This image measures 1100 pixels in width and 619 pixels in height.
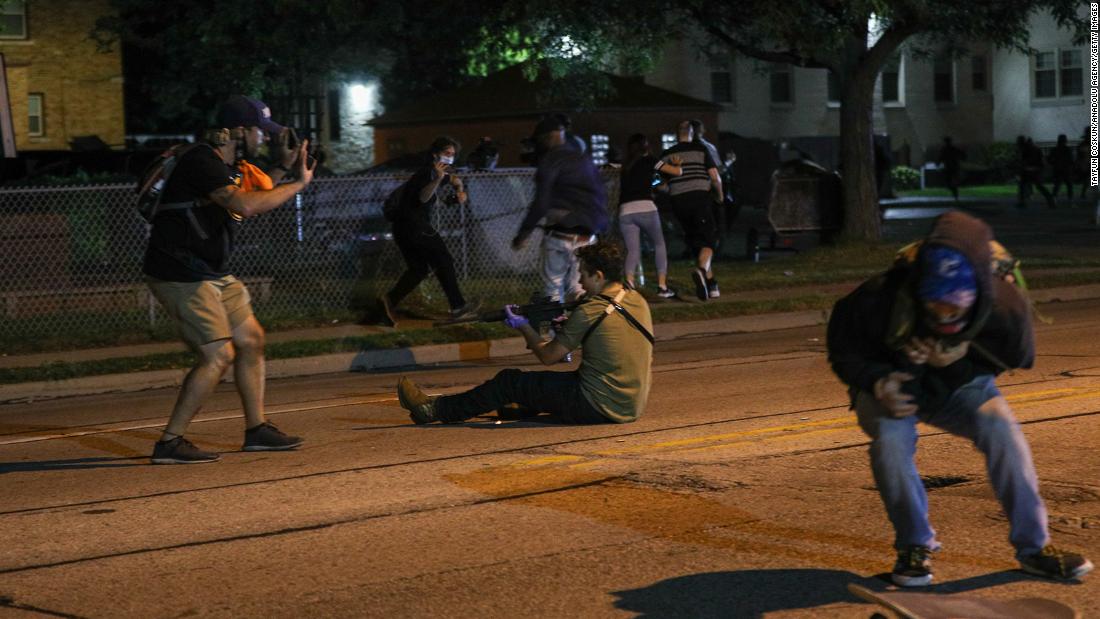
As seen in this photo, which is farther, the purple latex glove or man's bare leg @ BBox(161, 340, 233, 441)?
the purple latex glove

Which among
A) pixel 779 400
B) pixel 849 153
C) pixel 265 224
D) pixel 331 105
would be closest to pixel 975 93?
pixel 331 105

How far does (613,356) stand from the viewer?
8930 mm

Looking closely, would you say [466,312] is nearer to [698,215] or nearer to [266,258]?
[698,215]

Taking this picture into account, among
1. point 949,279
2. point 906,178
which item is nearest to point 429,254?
point 949,279

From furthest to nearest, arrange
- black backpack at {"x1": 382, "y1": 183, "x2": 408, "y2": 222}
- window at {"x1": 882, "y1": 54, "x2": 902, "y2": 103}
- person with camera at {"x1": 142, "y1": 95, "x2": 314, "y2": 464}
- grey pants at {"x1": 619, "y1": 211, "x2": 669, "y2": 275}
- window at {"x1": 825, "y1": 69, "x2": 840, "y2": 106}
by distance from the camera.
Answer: window at {"x1": 882, "y1": 54, "x2": 902, "y2": 103}, window at {"x1": 825, "y1": 69, "x2": 840, "y2": 106}, grey pants at {"x1": 619, "y1": 211, "x2": 669, "y2": 275}, black backpack at {"x1": 382, "y1": 183, "x2": 408, "y2": 222}, person with camera at {"x1": 142, "y1": 95, "x2": 314, "y2": 464}

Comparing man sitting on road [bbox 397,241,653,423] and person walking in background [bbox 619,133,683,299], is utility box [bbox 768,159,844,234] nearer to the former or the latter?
person walking in background [bbox 619,133,683,299]

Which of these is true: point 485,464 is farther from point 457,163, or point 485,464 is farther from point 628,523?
point 457,163

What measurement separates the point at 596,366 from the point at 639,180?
707cm

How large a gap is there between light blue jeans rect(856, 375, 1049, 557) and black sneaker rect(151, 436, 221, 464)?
14.2 ft

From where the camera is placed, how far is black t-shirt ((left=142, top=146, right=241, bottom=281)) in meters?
8.14

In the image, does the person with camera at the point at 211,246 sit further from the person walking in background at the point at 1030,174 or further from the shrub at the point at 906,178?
the shrub at the point at 906,178

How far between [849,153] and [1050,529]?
1598cm

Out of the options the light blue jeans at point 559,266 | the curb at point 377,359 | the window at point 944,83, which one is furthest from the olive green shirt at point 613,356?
the window at point 944,83

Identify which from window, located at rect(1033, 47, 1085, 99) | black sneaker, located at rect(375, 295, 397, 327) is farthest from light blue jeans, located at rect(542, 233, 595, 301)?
window, located at rect(1033, 47, 1085, 99)
